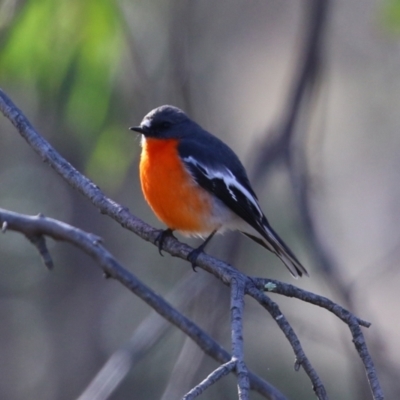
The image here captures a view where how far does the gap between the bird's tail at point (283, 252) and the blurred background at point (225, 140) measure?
180 mm

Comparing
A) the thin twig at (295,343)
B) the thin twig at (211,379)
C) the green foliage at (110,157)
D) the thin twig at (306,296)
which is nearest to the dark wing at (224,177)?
the green foliage at (110,157)

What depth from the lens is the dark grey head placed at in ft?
15.9

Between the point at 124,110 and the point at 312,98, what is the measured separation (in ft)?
4.12

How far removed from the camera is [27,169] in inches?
316

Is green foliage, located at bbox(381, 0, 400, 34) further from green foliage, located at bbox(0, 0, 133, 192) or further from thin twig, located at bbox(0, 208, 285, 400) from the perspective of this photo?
thin twig, located at bbox(0, 208, 285, 400)

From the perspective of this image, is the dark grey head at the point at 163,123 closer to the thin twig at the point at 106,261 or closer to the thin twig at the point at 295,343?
the thin twig at the point at 106,261

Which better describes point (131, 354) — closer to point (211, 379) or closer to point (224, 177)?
point (224, 177)

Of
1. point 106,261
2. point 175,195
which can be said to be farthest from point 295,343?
point 175,195

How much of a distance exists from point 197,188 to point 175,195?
173mm

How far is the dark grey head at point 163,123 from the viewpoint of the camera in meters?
4.85

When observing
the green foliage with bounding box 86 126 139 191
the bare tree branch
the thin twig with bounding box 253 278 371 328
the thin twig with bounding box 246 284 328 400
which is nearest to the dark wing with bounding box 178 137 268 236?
the green foliage with bounding box 86 126 139 191

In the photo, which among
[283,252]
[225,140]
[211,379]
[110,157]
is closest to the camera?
[211,379]

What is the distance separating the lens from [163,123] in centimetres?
490

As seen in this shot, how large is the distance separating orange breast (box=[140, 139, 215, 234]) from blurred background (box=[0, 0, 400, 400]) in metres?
0.22
